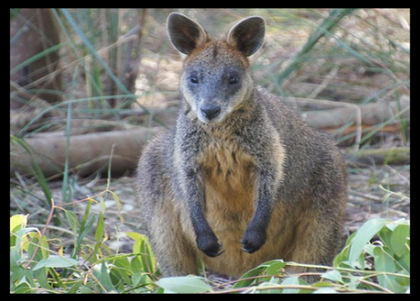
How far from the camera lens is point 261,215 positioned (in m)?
4.25

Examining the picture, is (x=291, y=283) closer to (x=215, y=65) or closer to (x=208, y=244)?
(x=208, y=244)

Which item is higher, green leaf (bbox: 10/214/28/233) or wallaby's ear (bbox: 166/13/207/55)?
wallaby's ear (bbox: 166/13/207/55)

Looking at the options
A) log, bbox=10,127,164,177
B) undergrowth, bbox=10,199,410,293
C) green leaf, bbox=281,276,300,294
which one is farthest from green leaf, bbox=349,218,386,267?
log, bbox=10,127,164,177

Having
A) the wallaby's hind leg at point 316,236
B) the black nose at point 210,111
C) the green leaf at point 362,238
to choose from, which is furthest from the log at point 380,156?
the green leaf at point 362,238

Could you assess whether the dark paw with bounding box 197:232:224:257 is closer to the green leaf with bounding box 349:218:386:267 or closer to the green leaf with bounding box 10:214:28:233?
the green leaf with bounding box 10:214:28:233

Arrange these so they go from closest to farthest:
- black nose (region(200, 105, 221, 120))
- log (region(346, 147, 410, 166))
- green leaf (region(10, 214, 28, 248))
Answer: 1. green leaf (region(10, 214, 28, 248))
2. black nose (region(200, 105, 221, 120))
3. log (region(346, 147, 410, 166))

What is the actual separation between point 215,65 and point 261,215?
2.96 ft

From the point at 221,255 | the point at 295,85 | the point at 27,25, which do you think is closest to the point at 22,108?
the point at 27,25

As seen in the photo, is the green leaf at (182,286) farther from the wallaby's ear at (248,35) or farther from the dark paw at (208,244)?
the wallaby's ear at (248,35)

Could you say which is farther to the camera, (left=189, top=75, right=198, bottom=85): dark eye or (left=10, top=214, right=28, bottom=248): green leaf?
(left=189, top=75, right=198, bottom=85): dark eye

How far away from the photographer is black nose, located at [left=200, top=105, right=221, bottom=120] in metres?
4.01

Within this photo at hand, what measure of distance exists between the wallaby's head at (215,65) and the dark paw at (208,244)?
2.26 ft

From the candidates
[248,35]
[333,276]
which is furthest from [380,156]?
[333,276]
